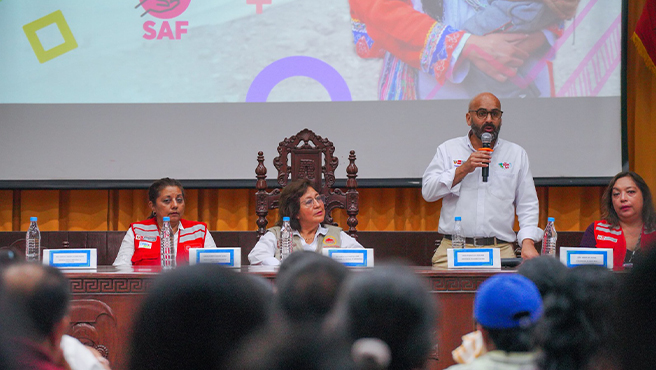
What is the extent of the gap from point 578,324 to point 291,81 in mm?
3229

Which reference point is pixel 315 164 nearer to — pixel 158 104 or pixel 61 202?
pixel 158 104

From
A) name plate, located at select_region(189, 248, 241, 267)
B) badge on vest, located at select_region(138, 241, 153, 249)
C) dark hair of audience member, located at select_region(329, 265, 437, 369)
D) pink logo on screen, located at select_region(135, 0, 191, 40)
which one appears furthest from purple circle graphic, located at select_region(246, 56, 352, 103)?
dark hair of audience member, located at select_region(329, 265, 437, 369)

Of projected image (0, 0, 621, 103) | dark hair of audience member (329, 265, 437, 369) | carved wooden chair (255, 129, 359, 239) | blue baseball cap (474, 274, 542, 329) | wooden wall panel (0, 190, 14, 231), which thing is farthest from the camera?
wooden wall panel (0, 190, 14, 231)

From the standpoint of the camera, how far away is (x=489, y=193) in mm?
3326

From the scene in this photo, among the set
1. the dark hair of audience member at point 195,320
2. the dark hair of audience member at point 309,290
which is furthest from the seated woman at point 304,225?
the dark hair of audience member at point 195,320

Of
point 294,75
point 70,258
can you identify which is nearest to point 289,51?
point 294,75

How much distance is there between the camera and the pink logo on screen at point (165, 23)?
13.8 feet

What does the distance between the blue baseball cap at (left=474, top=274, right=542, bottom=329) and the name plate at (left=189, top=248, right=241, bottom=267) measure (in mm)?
1484

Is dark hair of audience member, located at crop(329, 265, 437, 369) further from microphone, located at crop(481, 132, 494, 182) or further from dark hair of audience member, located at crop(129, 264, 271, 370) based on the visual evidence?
microphone, located at crop(481, 132, 494, 182)

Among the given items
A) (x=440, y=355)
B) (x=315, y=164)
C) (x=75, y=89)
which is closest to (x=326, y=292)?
(x=440, y=355)

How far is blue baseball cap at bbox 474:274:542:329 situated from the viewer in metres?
1.20

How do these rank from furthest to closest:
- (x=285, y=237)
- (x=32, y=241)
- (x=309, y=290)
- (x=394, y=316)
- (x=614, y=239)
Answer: (x=32, y=241), (x=285, y=237), (x=614, y=239), (x=309, y=290), (x=394, y=316)

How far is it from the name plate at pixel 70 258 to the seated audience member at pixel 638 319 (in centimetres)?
243

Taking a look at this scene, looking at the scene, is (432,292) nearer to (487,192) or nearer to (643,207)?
(487,192)
